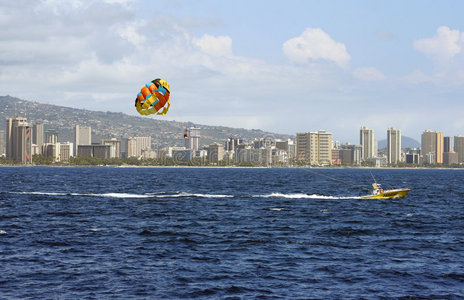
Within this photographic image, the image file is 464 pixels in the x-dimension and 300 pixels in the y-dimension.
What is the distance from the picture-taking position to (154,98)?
7156 centimetres

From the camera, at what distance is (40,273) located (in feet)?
117

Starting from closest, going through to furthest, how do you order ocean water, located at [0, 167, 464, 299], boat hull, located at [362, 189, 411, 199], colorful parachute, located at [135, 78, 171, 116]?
ocean water, located at [0, 167, 464, 299], colorful parachute, located at [135, 78, 171, 116], boat hull, located at [362, 189, 411, 199]

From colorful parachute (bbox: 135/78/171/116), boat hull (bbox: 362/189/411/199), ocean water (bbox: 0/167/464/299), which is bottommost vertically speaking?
ocean water (bbox: 0/167/464/299)

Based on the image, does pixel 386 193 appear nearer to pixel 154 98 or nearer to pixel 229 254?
pixel 154 98

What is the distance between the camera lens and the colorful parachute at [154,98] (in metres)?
70.8

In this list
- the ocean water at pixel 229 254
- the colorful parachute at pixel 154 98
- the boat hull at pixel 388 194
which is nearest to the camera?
the ocean water at pixel 229 254

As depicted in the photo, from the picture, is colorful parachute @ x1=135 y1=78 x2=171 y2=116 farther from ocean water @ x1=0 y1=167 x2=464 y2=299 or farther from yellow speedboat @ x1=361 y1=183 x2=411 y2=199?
yellow speedboat @ x1=361 y1=183 x2=411 y2=199

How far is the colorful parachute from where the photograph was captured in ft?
232

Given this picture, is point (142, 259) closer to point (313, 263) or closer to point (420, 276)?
point (313, 263)

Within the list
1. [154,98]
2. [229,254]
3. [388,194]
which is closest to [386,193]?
[388,194]

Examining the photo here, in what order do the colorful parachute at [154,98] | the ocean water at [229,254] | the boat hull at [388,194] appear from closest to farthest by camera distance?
the ocean water at [229,254]
the colorful parachute at [154,98]
the boat hull at [388,194]

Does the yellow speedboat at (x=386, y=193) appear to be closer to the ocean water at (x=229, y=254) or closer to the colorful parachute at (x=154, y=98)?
the ocean water at (x=229, y=254)

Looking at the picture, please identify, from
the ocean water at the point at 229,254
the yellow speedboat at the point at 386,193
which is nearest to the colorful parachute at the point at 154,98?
the ocean water at the point at 229,254

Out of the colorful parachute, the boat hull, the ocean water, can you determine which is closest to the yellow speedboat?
the boat hull
